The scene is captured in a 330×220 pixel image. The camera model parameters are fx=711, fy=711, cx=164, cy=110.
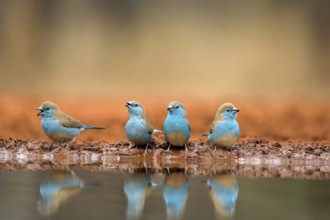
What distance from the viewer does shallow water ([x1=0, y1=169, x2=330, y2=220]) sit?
525 cm

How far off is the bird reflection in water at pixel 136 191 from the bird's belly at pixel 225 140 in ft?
4.49

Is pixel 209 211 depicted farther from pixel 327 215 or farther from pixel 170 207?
pixel 327 215

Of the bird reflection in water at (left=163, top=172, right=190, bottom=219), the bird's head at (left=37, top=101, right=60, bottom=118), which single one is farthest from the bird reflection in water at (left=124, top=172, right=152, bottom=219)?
the bird's head at (left=37, top=101, right=60, bottom=118)

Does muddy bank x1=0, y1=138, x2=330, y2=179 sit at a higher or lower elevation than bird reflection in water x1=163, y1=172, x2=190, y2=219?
higher

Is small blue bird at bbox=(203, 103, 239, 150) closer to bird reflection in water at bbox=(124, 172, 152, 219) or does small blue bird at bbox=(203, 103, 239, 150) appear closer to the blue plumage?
the blue plumage

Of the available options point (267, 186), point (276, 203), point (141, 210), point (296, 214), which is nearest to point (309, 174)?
point (267, 186)

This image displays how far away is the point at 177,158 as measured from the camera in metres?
8.25

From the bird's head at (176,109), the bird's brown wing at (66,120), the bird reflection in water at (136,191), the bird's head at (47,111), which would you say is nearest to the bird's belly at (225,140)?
the bird's head at (176,109)

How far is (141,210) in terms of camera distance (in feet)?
17.7

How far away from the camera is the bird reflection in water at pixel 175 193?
5.38 metres

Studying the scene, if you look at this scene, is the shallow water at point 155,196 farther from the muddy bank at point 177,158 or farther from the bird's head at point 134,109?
the bird's head at point 134,109

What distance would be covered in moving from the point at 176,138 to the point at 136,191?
2218 mm

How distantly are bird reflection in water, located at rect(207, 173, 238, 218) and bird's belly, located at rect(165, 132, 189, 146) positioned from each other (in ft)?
4.25

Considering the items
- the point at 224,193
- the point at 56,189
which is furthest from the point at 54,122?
the point at 224,193
